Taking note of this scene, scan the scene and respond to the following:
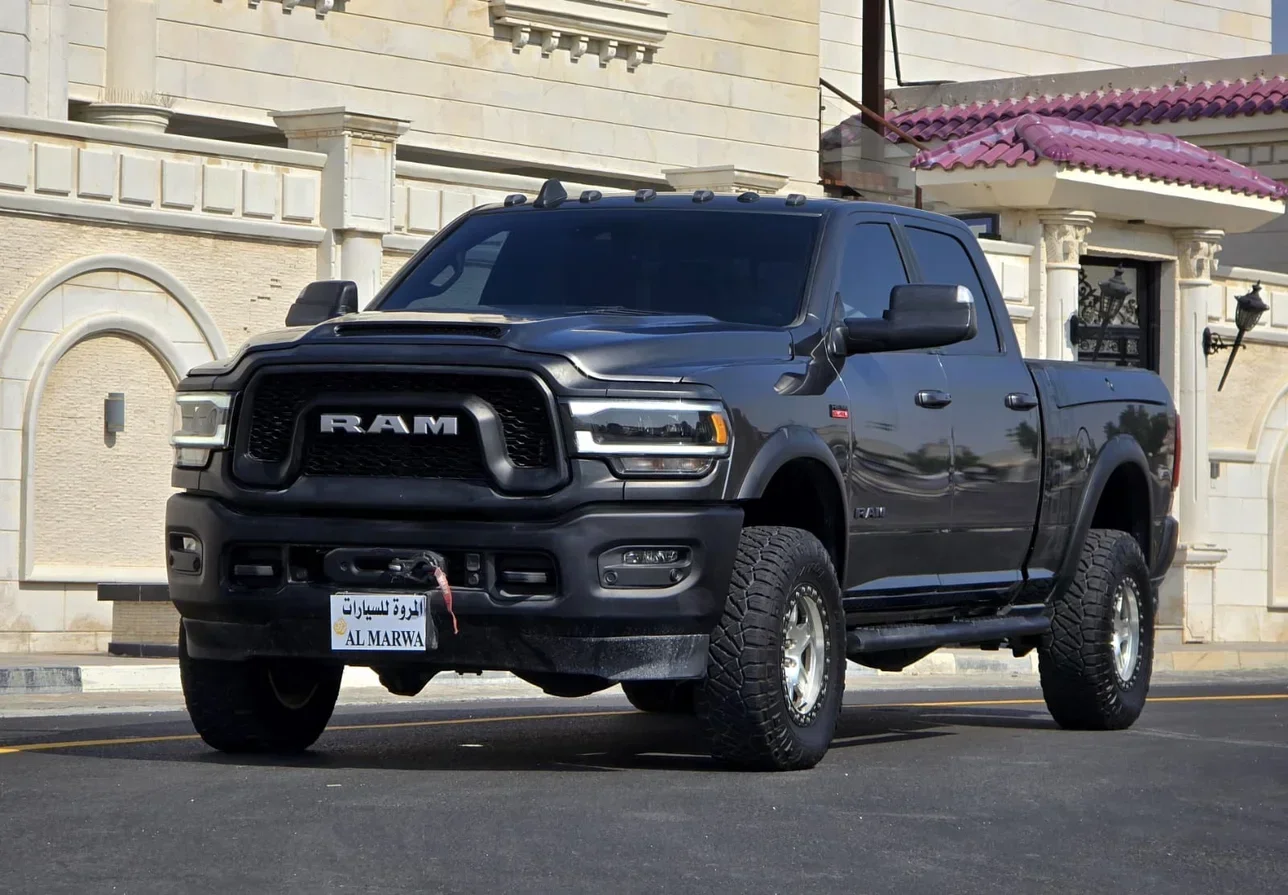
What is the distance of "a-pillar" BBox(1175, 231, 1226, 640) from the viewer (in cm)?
2578

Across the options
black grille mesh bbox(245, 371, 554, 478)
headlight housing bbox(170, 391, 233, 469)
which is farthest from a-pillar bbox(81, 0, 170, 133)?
black grille mesh bbox(245, 371, 554, 478)

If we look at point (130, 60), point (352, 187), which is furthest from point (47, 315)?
point (130, 60)

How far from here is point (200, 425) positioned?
8.62 meters

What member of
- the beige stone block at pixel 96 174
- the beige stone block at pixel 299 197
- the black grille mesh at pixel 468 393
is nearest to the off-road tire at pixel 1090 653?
the black grille mesh at pixel 468 393

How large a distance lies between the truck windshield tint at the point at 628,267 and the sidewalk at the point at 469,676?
5073 millimetres

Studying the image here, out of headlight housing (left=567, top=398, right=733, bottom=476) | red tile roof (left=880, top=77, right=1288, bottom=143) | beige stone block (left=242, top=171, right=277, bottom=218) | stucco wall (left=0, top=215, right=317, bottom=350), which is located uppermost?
red tile roof (left=880, top=77, right=1288, bottom=143)

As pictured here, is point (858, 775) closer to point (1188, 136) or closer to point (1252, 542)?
point (1252, 542)

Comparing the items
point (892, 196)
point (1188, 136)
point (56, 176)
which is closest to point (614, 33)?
point (892, 196)

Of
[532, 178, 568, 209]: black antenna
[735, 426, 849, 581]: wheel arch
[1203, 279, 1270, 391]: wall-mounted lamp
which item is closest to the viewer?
[735, 426, 849, 581]: wheel arch

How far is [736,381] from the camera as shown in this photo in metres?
8.34

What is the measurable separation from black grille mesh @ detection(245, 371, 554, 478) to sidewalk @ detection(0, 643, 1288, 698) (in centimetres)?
600

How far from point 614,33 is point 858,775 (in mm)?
20056

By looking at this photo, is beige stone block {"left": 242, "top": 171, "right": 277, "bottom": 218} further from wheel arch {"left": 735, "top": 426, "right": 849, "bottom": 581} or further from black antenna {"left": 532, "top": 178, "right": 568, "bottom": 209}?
wheel arch {"left": 735, "top": 426, "right": 849, "bottom": 581}

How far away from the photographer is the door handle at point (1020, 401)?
1034 cm
